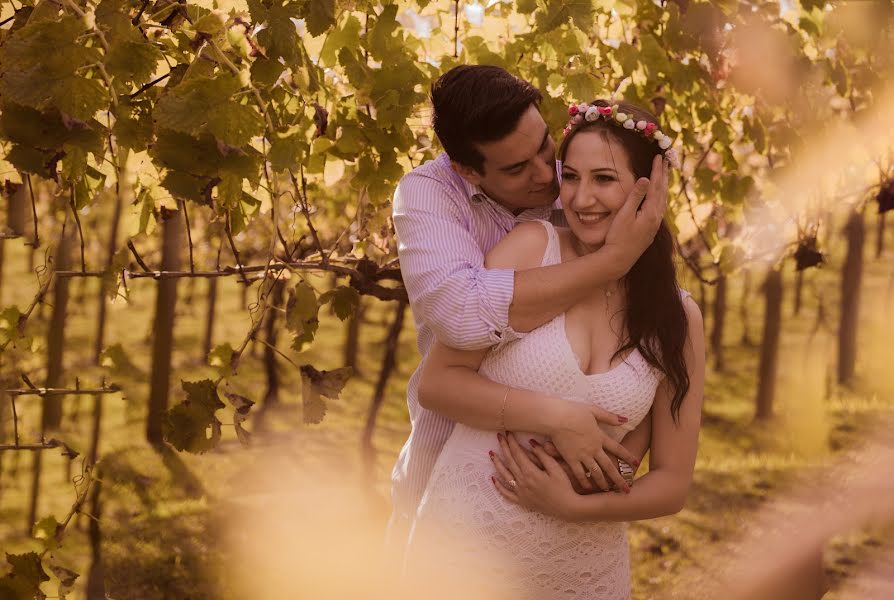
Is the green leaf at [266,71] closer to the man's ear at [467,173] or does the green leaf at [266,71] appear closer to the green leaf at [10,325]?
the man's ear at [467,173]

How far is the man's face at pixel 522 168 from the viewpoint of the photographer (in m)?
2.24

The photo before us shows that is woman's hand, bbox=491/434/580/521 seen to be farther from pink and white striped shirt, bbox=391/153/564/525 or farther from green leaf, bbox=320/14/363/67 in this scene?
green leaf, bbox=320/14/363/67

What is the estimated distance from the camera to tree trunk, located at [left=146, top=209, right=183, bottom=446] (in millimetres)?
8516

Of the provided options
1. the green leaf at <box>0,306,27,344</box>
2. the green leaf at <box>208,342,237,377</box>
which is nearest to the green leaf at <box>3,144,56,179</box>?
the green leaf at <box>208,342,237,377</box>

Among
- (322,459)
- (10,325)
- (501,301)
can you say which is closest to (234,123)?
(501,301)

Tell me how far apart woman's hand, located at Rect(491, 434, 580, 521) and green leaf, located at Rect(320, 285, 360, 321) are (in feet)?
3.64

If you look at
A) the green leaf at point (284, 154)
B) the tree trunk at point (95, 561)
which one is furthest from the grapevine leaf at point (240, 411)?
the tree trunk at point (95, 561)

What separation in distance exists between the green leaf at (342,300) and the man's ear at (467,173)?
867 millimetres

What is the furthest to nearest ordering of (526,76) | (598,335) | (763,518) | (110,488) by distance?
(110,488), (763,518), (526,76), (598,335)

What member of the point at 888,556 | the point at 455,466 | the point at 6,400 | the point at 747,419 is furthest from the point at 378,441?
the point at 455,466

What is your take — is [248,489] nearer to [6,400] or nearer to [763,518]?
[763,518]

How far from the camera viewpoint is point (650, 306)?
6.98 feet

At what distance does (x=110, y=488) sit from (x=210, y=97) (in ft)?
30.8

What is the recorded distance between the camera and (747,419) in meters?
14.4
